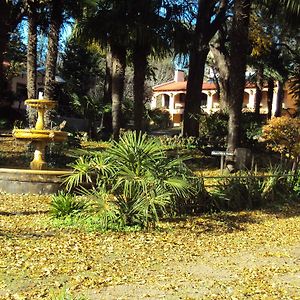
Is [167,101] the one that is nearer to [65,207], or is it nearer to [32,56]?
[32,56]

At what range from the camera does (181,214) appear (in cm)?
919

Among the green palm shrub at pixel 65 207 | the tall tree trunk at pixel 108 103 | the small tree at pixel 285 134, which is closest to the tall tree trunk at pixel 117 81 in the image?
the tall tree trunk at pixel 108 103

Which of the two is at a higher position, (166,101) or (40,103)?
(40,103)

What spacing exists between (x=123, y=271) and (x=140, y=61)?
13.6m

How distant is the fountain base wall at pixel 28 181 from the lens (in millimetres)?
10641

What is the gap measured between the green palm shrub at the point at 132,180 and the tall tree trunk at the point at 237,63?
613 centimetres

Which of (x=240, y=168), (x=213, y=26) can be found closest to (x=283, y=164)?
(x=240, y=168)

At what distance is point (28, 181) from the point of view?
1066 centimetres

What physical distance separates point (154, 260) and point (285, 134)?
8472mm

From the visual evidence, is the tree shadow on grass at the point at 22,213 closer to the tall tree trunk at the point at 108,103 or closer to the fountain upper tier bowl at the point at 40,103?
the fountain upper tier bowl at the point at 40,103

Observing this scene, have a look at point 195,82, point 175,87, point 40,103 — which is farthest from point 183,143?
point 175,87

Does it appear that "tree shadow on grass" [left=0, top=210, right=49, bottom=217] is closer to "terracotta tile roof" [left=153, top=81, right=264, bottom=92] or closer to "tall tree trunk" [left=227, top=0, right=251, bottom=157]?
"tall tree trunk" [left=227, top=0, right=251, bottom=157]

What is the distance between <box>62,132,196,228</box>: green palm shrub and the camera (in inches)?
308

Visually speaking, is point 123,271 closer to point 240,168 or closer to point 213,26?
point 240,168
